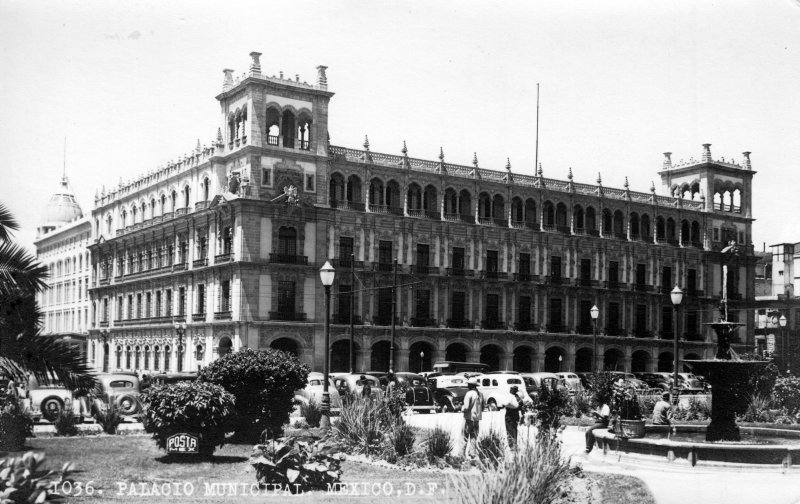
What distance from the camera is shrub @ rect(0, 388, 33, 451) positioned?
15.5 metres

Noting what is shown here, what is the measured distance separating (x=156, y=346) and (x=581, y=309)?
1125 inches

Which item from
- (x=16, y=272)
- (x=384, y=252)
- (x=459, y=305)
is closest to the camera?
(x=16, y=272)

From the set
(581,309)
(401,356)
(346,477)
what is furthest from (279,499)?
(581,309)

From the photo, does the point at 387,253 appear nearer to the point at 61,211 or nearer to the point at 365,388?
the point at 61,211

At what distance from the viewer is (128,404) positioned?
1073 inches

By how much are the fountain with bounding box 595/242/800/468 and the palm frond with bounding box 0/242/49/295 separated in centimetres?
1195

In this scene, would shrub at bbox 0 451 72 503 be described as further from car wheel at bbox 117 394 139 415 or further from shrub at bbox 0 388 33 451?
car wheel at bbox 117 394 139 415

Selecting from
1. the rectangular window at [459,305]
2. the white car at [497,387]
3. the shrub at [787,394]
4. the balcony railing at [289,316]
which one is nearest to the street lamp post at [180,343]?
the balcony railing at [289,316]

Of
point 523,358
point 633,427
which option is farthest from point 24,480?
point 523,358

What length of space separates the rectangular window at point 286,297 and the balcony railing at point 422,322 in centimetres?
810

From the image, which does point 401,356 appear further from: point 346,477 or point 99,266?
point 346,477

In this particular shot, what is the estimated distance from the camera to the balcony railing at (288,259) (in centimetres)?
4891

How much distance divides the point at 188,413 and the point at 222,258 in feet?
113

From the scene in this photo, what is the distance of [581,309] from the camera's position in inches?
2406
